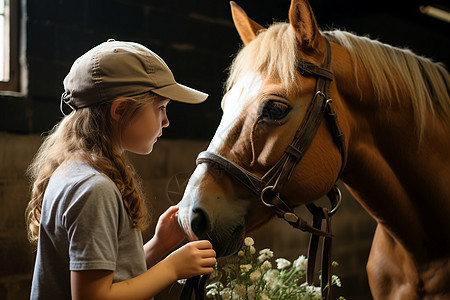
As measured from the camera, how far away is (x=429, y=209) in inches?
46.6

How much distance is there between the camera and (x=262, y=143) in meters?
1.01

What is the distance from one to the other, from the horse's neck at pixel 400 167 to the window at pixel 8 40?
1.06 m

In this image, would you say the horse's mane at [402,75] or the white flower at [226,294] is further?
the horse's mane at [402,75]

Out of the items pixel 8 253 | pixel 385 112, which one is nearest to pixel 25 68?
pixel 8 253

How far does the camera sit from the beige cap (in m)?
0.84

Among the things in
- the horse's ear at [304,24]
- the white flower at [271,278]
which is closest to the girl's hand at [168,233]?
the white flower at [271,278]

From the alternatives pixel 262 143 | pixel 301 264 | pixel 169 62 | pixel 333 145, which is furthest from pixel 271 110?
pixel 169 62

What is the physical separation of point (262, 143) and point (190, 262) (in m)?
0.33

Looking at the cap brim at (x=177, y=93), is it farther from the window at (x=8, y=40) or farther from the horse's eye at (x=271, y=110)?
the window at (x=8, y=40)

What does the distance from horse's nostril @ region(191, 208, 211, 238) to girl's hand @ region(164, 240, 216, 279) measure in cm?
9

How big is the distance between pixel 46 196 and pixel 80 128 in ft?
0.48

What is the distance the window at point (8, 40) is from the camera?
4.65 feet

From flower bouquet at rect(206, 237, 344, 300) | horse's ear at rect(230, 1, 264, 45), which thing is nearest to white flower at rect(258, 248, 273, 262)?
Answer: flower bouquet at rect(206, 237, 344, 300)

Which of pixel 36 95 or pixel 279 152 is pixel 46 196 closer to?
pixel 279 152
